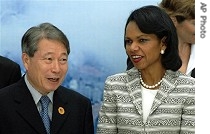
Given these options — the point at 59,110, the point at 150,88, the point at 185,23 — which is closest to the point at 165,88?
the point at 150,88

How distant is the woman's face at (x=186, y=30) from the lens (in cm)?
194

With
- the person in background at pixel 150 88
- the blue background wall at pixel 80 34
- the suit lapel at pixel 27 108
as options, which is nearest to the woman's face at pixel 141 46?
the person in background at pixel 150 88

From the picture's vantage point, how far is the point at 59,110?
1.55 metres

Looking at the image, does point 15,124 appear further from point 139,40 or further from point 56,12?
point 56,12

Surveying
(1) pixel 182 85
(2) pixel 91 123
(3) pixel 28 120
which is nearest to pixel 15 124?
(3) pixel 28 120

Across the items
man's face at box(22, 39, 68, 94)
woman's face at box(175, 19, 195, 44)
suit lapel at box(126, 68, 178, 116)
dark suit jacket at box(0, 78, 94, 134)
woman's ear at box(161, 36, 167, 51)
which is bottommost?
dark suit jacket at box(0, 78, 94, 134)

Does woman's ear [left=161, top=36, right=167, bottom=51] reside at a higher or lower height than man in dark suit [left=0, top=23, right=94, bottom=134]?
higher

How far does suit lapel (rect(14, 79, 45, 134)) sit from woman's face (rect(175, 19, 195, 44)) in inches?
33.3

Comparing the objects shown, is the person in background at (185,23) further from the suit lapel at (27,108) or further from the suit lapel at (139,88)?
the suit lapel at (27,108)

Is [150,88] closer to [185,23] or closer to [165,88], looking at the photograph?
[165,88]

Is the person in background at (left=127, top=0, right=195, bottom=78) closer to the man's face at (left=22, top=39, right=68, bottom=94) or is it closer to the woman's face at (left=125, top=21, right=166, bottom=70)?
the woman's face at (left=125, top=21, right=166, bottom=70)

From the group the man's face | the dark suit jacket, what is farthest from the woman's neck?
the man's face

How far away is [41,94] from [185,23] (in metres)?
0.82

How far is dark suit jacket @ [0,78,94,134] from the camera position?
1.45 metres
